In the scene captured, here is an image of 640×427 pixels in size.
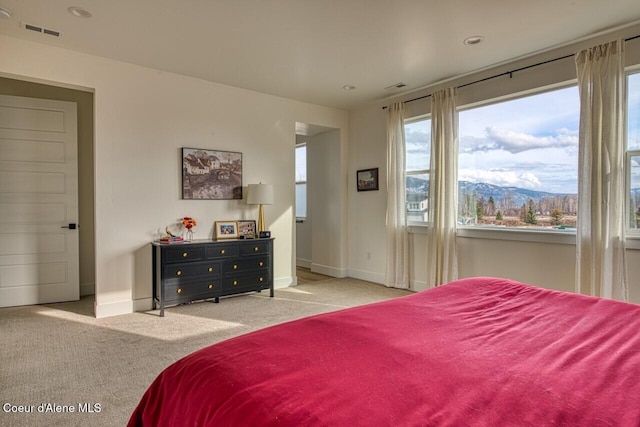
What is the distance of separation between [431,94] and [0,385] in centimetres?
489

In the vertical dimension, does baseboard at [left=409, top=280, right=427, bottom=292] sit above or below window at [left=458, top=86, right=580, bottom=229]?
below

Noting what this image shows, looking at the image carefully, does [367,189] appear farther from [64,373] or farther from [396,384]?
[396,384]

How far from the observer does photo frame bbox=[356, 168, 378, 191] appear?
543 cm

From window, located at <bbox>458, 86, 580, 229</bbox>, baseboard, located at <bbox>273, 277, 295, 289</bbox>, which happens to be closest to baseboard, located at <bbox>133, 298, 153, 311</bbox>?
baseboard, located at <bbox>273, 277, 295, 289</bbox>

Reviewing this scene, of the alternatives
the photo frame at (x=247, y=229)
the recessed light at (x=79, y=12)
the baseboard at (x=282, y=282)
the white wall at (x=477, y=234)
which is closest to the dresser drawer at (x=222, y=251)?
the photo frame at (x=247, y=229)

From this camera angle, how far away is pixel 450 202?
435 cm

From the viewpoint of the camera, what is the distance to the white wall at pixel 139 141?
144 inches

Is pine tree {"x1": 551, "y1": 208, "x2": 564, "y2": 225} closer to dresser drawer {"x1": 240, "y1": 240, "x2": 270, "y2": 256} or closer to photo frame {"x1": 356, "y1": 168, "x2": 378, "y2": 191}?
photo frame {"x1": 356, "y1": 168, "x2": 378, "y2": 191}

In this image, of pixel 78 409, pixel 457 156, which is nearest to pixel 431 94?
pixel 457 156

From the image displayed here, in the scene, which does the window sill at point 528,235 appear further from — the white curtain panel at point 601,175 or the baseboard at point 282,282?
the baseboard at point 282,282

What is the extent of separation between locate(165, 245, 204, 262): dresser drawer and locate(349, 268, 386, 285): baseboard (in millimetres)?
2598

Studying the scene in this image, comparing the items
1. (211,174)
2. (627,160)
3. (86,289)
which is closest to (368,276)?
(211,174)

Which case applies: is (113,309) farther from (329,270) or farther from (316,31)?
(316,31)

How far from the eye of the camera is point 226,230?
4.59m
